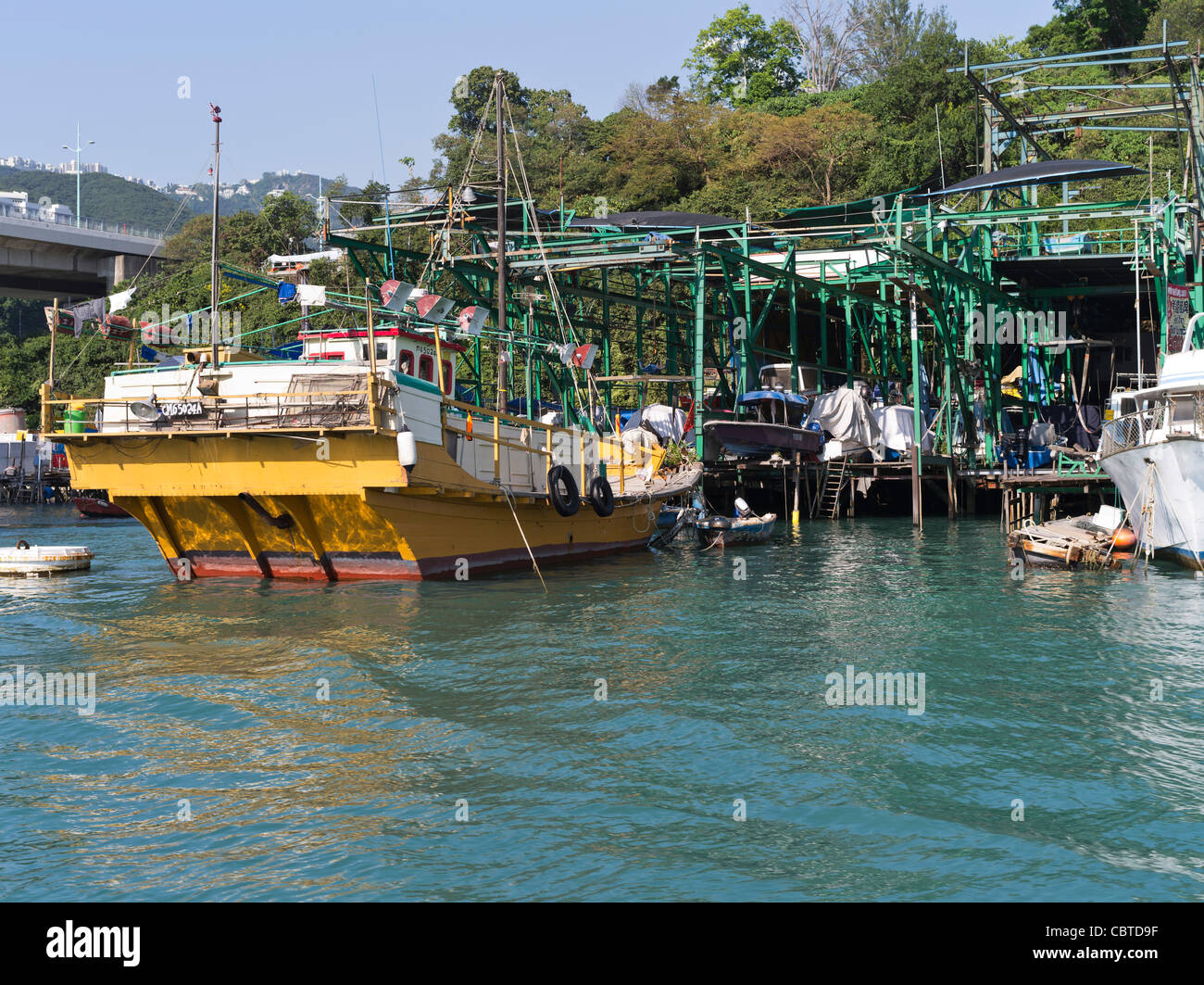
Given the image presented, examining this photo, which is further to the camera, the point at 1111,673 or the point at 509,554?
the point at 509,554

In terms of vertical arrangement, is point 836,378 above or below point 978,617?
above

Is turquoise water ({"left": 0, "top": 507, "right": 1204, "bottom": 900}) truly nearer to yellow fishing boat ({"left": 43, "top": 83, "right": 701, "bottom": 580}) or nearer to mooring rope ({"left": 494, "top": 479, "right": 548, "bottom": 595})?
yellow fishing boat ({"left": 43, "top": 83, "right": 701, "bottom": 580})

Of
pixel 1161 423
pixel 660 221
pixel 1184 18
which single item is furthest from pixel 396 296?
pixel 1184 18

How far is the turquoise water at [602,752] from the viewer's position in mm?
7961

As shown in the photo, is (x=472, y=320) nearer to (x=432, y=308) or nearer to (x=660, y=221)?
(x=432, y=308)

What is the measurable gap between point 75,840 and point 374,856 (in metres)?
2.28

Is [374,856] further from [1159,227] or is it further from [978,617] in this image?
[1159,227]

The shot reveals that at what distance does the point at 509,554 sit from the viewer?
77.0ft

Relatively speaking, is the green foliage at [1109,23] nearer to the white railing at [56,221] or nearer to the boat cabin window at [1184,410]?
the boat cabin window at [1184,410]

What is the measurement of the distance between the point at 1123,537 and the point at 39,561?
23354mm

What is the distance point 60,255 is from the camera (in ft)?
235
